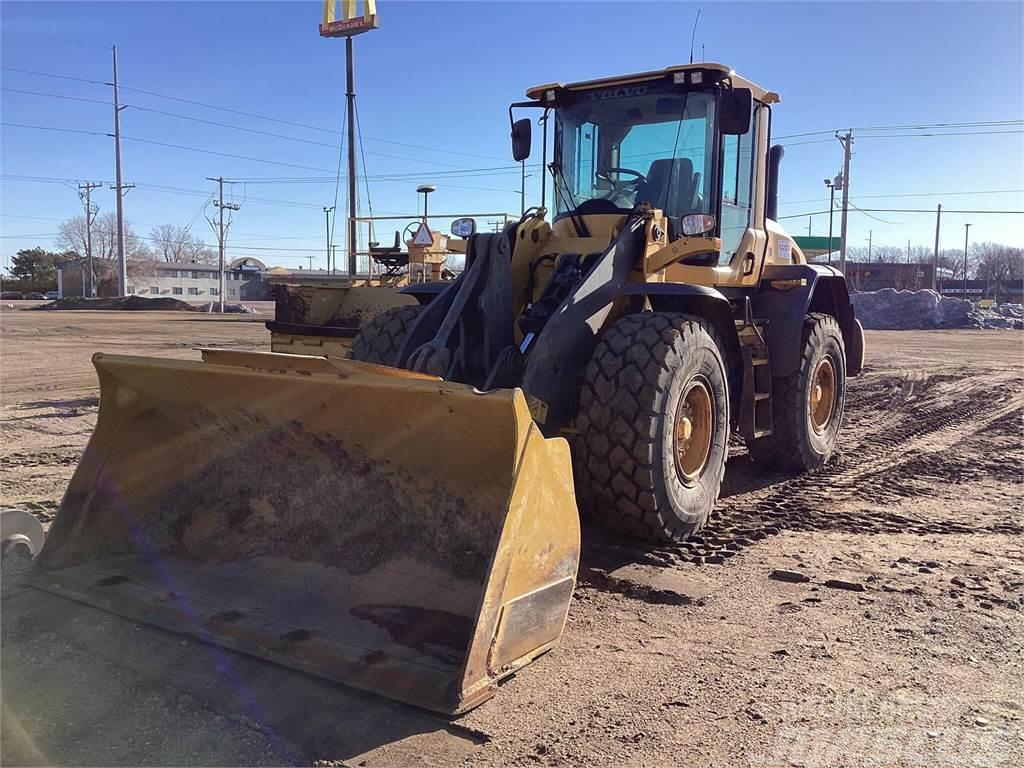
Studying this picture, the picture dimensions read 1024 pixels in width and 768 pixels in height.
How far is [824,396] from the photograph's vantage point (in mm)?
7398

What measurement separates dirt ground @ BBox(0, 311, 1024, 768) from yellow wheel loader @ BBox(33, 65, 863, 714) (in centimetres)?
15

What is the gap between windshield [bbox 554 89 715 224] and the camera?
5574 millimetres

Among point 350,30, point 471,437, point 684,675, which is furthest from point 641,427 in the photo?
point 350,30

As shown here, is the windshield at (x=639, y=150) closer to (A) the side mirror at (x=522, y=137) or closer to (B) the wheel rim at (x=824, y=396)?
(A) the side mirror at (x=522, y=137)

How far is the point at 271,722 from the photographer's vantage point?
2.80 metres

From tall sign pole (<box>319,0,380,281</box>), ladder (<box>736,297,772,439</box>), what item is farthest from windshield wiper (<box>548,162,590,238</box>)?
tall sign pole (<box>319,0,380,281</box>)

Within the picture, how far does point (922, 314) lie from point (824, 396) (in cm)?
2876

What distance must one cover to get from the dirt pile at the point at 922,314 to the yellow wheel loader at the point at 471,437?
1117 inches

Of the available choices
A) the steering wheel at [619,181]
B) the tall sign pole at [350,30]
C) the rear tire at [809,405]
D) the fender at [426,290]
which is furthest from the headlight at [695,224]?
the tall sign pole at [350,30]

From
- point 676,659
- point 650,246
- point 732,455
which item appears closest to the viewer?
point 676,659

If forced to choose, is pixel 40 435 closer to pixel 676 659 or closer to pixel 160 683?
pixel 160 683

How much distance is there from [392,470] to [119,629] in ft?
4.26

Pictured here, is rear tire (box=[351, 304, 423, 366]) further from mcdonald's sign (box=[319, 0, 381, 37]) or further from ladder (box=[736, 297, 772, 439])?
mcdonald's sign (box=[319, 0, 381, 37])

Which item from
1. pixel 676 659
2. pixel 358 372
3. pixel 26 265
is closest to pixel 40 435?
pixel 358 372
